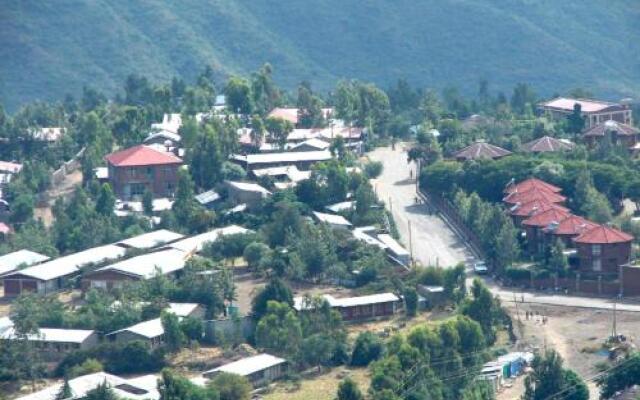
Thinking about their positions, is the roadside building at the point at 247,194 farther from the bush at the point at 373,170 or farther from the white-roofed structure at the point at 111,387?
the white-roofed structure at the point at 111,387

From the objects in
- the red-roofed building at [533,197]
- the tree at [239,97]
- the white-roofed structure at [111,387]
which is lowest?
the white-roofed structure at [111,387]

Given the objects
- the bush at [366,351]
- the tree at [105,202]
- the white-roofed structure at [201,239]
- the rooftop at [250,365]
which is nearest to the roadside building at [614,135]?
the white-roofed structure at [201,239]

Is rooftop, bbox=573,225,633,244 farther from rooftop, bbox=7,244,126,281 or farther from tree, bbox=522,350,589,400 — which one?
rooftop, bbox=7,244,126,281

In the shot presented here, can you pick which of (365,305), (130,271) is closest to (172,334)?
(365,305)

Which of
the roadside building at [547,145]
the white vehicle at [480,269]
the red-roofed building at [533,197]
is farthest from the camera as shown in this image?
the roadside building at [547,145]

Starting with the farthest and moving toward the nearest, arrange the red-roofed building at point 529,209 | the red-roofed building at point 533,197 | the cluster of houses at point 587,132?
the cluster of houses at point 587,132
the red-roofed building at point 533,197
the red-roofed building at point 529,209

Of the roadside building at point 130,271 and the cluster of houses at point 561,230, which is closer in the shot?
the roadside building at point 130,271

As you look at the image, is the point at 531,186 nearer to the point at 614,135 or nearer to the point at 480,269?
the point at 480,269
